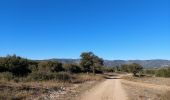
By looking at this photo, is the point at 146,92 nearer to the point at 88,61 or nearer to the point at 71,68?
the point at 71,68

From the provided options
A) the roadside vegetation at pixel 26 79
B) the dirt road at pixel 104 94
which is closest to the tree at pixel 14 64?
the roadside vegetation at pixel 26 79

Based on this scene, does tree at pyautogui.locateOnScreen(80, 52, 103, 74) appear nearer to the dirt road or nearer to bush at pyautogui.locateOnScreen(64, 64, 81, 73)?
bush at pyautogui.locateOnScreen(64, 64, 81, 73)

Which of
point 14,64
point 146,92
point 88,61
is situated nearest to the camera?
point 146,92

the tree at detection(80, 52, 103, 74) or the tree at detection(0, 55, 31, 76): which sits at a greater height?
the tree at detection(80, 52, 103, 74)

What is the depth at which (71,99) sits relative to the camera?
22734 mm

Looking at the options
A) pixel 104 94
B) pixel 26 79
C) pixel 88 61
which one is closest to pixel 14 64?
pixel 26 79

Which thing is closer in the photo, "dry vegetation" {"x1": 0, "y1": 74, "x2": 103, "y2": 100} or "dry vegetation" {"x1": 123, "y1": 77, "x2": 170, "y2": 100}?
"dry vegetation" {"x1": 0, "y1": 74, "x2": 103, "y2": 100}

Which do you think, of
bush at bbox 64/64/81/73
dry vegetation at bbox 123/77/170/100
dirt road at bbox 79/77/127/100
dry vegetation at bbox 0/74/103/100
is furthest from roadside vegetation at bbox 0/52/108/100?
dry vegetation at bbox 123/77/170/100

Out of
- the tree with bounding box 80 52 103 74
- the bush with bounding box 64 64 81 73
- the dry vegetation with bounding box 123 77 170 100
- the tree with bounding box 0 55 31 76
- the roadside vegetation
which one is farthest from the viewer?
the tree with bounding box 80 52 103 74

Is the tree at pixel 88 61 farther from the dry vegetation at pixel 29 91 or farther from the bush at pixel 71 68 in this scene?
the dry vegetation at pixel 29 91

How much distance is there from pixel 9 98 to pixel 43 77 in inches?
964

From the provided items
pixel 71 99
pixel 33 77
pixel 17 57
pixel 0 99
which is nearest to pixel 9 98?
pixel 0 99

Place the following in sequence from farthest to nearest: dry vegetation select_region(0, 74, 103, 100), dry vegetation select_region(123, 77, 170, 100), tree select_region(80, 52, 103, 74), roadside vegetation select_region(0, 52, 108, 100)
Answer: tree select_region(80, 52, 103, 74), dry vegetation select_region(123, 77, 170, 100), roadside vegetation select_region(0, 52, 108, 100), dry vegetation select_region(0, 74, 103, 100)

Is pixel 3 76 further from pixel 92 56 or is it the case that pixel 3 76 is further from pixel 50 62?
pixel 92 56
